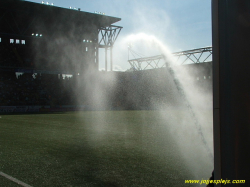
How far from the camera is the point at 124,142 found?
7578mm

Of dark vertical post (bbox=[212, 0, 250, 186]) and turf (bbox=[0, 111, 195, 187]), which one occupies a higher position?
dark vertical post (bbox=[212, 0, 250, 186])

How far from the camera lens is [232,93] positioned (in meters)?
1.59

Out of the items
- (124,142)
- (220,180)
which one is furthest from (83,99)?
(220,180)

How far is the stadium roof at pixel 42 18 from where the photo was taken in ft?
101

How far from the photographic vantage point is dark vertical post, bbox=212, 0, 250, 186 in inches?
61.8

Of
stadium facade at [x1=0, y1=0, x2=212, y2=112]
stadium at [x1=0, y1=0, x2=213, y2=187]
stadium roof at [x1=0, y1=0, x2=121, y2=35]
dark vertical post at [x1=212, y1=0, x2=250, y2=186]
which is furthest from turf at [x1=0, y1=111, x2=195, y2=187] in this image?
stadium roof at [x1=0, y1=0, x2=121, y2=35]

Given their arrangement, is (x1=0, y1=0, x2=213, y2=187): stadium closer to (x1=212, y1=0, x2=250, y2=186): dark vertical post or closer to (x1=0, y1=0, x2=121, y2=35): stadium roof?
(x1=0, y1=0, x2=121, y2=35): stadium roof

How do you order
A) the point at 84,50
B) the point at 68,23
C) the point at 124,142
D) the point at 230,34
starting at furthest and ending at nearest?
the point at 84,50 → the point at 68,23 → the point at 124,142 → the point at 230,34

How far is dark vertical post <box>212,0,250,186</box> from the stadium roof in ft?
107

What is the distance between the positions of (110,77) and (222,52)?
3775cm

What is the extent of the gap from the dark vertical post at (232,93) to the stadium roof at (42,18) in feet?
107

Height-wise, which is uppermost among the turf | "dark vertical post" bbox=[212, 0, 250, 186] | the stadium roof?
the stadium roof

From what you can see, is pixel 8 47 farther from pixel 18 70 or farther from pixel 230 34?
pixel 230 34

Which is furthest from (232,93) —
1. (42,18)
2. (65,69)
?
(65,69)
